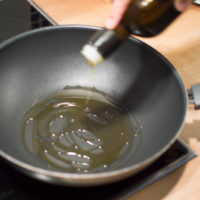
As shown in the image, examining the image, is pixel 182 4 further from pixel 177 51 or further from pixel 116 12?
pixel 177 51

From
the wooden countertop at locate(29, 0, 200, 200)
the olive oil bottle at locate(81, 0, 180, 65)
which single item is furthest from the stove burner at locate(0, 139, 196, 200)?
the olive oil bottle at locate(81, 0, 180, 65)

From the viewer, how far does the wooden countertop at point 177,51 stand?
2.21ft

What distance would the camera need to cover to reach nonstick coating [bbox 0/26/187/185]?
2.37 feet

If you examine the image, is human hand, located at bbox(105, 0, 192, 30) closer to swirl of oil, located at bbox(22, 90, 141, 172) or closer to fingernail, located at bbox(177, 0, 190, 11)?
fingernail, located at bbox(177, 0, 190, 11)

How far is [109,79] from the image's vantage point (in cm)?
88

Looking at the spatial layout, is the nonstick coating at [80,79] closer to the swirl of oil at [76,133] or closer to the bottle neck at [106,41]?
the swirl of oil at [76,133]

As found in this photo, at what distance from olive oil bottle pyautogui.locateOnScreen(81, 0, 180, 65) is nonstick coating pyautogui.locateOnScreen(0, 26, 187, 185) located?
3.3 inches

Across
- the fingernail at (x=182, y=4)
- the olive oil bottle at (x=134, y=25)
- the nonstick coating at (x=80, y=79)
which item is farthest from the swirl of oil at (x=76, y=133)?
the fingernail at (x=182, y=4)

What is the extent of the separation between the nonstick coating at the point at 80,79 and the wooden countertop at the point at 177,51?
0.27 feet

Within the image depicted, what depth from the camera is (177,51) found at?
100 cm

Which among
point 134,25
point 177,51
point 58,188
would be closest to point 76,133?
point 58,188

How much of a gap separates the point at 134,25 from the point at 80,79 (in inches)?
9.5

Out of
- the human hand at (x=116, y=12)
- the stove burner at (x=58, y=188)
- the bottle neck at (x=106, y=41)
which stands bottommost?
the stove burner at (x=58, y=188)

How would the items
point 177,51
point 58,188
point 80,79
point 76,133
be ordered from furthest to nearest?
point 177,51 < point 80,79 < point 76,133 < point 58,188
